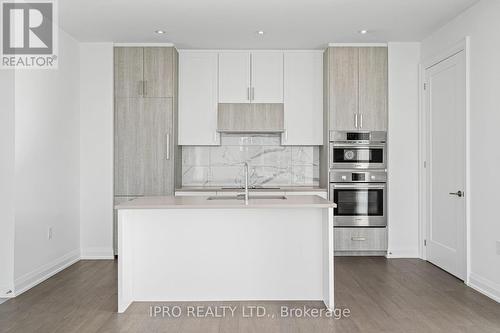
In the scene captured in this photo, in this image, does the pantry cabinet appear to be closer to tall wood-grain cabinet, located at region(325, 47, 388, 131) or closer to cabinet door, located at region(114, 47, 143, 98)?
cabinet door, located at region(114, 47, 143, 98)

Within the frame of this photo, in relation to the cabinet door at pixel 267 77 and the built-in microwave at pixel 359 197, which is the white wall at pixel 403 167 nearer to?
the built-in microwave at pixel 359 197

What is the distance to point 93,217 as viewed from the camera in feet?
17.2

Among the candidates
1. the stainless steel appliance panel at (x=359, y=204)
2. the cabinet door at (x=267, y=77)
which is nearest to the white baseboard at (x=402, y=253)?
the stainless steel appliance panel at (x=359, y=204)

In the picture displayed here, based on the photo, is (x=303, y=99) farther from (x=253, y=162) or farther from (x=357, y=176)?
(x=357, y=176)

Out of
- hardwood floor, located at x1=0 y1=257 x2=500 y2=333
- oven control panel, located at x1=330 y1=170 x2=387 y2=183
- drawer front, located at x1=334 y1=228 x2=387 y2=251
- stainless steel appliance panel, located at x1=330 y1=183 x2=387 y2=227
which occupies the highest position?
oven control panel, located at x1=330 y1=170 x2=387 y2=183

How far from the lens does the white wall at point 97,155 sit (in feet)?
17.1

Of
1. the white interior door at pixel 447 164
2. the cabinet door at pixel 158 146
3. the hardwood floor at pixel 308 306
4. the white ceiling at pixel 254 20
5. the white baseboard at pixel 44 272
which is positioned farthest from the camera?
the cabinet door at pixel 158 146

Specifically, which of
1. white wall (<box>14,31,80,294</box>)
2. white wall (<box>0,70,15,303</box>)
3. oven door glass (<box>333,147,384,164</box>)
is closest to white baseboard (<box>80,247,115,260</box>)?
white wall (<box>14,31,80,294</box>)

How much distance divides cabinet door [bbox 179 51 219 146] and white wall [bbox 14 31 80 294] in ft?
4.39

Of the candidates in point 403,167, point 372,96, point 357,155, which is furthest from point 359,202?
point 372,96

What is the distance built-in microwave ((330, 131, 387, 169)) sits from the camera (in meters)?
5.30

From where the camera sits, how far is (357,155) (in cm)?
532

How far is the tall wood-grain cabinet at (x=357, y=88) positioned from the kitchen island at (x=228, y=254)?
6.95 ft

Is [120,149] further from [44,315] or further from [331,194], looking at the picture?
[331,194]
